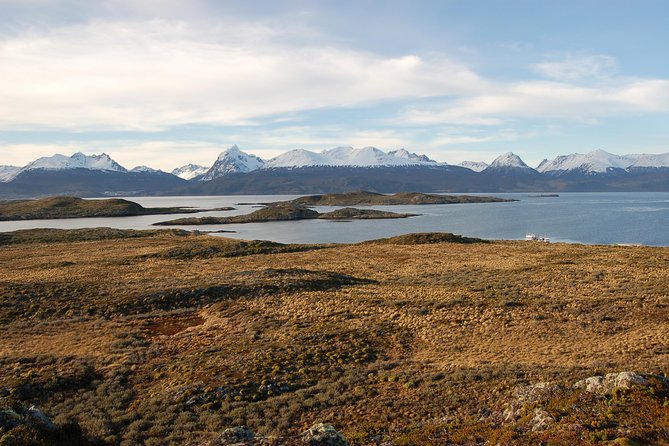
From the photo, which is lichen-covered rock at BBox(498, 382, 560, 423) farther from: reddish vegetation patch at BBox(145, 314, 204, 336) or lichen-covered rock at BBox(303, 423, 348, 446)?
reddish vegetation patch at BBox(145, 314, 204, 336)

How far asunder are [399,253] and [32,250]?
223 feet

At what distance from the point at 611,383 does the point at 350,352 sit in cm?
1363

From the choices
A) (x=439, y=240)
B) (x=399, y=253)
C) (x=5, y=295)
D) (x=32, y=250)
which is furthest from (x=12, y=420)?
(x=32, y=250)

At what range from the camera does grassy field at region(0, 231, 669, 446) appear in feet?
54.4

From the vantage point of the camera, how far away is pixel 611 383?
55.1 ft

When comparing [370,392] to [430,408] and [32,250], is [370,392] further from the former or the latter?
[32,250]

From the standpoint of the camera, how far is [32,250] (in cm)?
8744

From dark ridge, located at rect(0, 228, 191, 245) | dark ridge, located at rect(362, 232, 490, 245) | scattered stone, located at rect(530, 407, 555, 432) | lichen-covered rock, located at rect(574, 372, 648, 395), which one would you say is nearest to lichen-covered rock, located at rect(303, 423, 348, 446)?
scattered stone, located at rect(530, 407, 555, 432)

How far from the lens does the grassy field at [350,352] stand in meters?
16.6

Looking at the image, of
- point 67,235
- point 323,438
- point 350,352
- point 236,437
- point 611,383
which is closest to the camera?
point 323,438

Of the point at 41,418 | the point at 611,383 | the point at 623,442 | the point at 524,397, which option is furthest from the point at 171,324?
the point at 623,442

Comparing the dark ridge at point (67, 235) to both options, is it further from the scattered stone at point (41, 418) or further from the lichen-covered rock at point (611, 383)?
the lichen-covered rock at point (611, 383)

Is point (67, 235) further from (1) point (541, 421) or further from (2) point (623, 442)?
(2) point (623, 442)

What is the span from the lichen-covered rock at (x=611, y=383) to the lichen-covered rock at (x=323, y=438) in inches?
370
